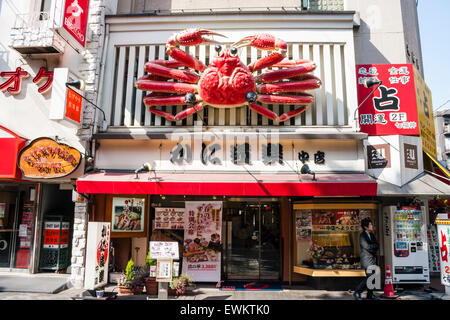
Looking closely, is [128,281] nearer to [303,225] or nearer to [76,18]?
[303,225]

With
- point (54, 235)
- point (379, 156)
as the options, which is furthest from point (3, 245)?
point (379, 156)

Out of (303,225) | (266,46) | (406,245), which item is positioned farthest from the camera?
(303,225)

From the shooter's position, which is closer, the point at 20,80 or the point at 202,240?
the point at 202,240

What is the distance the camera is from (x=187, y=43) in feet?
30.5

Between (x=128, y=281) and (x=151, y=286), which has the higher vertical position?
(x=128, y=281)

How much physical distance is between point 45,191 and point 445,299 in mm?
11596

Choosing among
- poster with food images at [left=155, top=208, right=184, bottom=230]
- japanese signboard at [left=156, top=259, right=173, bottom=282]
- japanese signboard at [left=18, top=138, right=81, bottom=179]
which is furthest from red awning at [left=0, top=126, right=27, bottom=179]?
japanese signboard at [left=156, top=259, right=173, bottom=282]

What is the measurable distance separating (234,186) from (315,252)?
3.14m

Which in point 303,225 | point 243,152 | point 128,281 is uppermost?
point 243,152

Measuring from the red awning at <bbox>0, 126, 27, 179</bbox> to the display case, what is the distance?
8211 mm

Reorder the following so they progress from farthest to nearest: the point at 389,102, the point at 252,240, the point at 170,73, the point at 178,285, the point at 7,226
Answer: the point at 7,226 → the point at 252,240 → the point at 389,102 → the point at 170,73 → the point at 178,285

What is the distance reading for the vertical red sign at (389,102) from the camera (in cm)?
962

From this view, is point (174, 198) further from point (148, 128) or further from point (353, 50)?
point (353, 50)

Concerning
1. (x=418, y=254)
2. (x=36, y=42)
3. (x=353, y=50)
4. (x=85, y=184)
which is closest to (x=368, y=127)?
(x=353, y=50)
